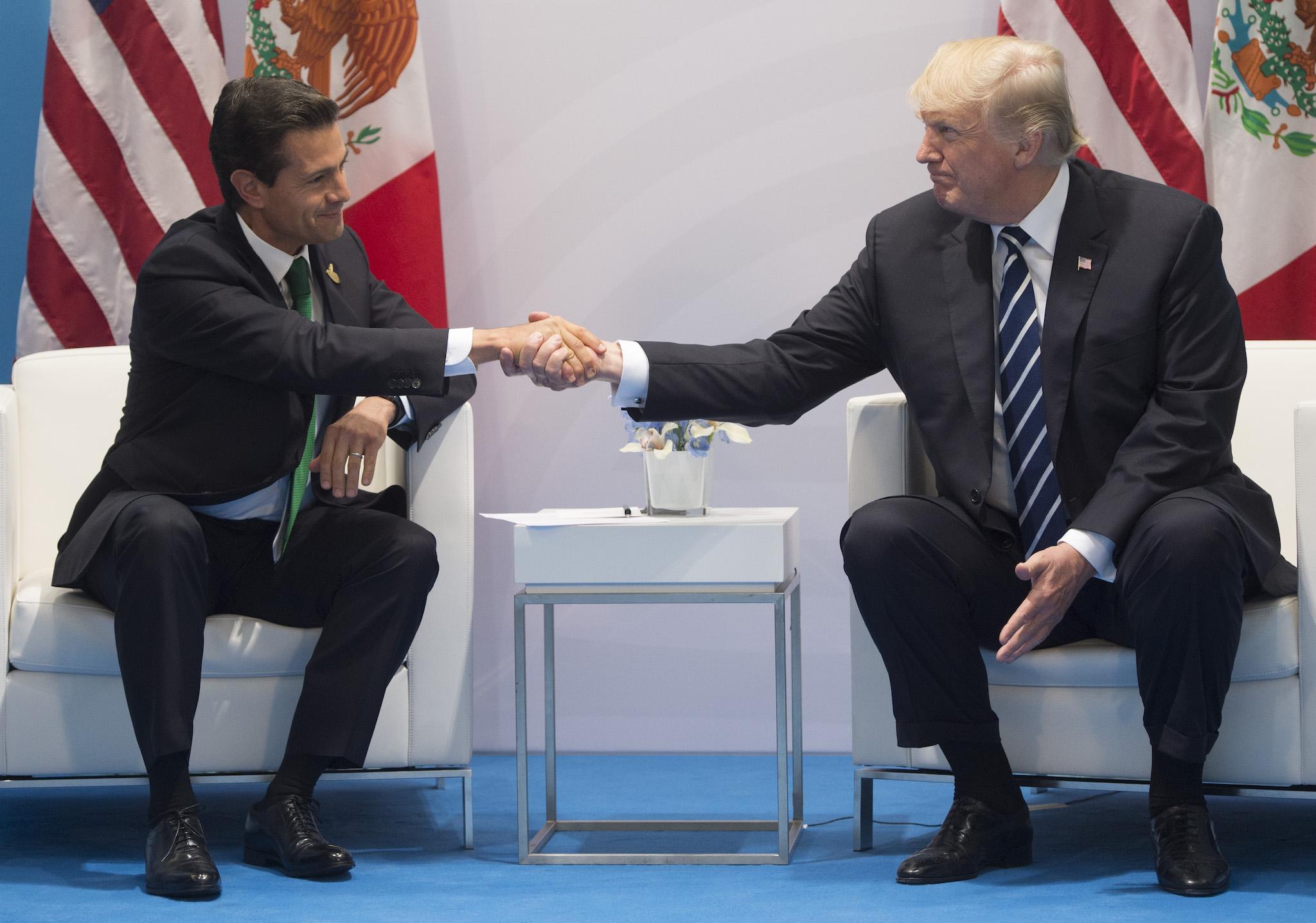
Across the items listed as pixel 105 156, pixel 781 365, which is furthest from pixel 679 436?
pixel 105 156

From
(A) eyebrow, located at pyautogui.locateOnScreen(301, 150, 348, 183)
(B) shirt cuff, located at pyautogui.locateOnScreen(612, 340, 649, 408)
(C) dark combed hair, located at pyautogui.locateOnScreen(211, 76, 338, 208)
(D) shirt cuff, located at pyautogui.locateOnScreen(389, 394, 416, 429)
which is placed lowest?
→ (D) shirt cuff, located at pyautogui.locateOnScreen(389, 394, 416, 429)

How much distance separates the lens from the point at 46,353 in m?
2.96

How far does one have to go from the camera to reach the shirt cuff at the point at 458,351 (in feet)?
8.04

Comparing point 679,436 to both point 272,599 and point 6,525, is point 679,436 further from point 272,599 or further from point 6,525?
point 6,525

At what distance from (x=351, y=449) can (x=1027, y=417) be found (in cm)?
111

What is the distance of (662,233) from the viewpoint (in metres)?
3.42

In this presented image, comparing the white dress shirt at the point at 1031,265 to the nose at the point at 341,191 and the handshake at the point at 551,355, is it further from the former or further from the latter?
the nose at the point at 341,191

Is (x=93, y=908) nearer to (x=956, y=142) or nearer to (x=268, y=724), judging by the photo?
(x=268, y=724)

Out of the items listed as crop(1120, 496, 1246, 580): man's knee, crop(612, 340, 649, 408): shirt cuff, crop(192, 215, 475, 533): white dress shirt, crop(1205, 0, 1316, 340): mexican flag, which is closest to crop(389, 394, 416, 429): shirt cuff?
crop(192, 215, 475, 533): white dress shirt

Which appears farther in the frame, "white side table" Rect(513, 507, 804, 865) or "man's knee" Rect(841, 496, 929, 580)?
"white side table" Rect(513, 507, 804, 865)

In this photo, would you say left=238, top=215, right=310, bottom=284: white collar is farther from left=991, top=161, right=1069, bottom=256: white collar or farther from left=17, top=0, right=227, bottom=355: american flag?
left=991, top=161, right=1069, bottom=256: white collar

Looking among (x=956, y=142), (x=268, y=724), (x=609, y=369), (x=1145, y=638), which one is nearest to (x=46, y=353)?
(x=268, y=724)

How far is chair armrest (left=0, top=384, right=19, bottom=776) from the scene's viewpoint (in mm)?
2377

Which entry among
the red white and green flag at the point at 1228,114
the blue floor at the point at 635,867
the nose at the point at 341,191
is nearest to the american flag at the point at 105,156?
the nose at the point at 341,191
